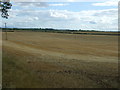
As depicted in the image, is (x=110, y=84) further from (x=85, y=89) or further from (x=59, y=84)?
(x=59, y=84)

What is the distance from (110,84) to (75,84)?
6.29ft

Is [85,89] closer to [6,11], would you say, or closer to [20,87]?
[20,87]

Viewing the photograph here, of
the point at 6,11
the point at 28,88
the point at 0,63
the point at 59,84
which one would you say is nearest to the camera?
the point at 28,88

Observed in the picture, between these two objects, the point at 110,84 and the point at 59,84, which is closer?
the point at 59,84

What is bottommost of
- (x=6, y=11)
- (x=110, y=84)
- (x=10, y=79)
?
(x=110, y=84)

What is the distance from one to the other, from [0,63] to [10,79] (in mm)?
2191

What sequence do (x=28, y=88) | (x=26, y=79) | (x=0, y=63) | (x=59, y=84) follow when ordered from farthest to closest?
(x=0, y=63) → (x=59, y=84) → (x=26, y=79) → (x=28, y=88)

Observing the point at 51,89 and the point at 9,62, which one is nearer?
the point at 51,89

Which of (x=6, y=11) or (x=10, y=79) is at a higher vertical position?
(x=6, y=11)

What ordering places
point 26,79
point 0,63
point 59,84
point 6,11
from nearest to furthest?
point 26,79, point 59,84, point 0,63, point 6,11

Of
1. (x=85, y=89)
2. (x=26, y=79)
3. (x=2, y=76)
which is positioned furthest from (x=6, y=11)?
(x=85, y=89)

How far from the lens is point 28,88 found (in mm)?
6203

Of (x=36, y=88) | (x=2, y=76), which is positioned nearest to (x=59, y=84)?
(x=36, y=88)

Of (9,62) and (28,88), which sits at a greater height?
(9,62)
